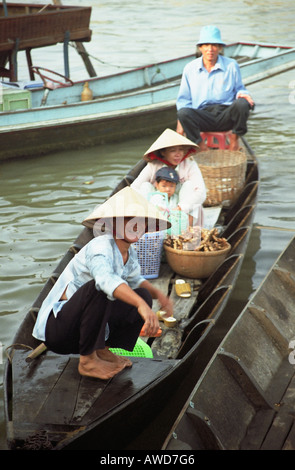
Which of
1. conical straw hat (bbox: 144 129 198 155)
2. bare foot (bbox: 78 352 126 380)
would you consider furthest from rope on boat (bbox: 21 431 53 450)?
conical straw hat (bbox: 144 129 198 155)

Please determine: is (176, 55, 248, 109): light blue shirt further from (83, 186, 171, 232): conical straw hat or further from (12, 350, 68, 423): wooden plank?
(12, 350, 68, 423): wooden plank

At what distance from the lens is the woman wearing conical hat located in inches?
199

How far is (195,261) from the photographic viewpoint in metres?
4.68

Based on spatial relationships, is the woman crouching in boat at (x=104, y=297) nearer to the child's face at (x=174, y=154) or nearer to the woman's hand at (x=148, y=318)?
the woman's hand at (x=148, y=318)

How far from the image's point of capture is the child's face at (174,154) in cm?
509

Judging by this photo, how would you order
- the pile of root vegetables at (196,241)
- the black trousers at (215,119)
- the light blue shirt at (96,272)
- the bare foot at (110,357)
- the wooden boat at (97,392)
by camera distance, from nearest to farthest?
the wooden boat at (97,392) → the light blue shirt at (96,272) → the bare foot at (110,357) → the pile of root vegetables at (196,241) → the black trousers at (215,119)

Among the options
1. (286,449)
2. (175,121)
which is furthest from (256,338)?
(175,121)

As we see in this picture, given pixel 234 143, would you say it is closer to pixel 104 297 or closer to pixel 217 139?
pixel 217 139

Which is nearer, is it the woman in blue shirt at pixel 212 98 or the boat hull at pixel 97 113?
the woman in blue shirt at pixel 212 98

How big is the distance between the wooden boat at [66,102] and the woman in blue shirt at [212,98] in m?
2.40

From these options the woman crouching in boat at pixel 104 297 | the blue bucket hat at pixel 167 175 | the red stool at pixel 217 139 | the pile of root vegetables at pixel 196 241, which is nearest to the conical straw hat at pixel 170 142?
the blue bucket hat at pixel 167 175
